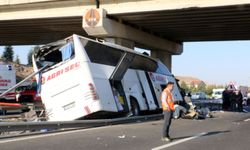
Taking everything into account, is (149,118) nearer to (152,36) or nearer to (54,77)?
(54,77)

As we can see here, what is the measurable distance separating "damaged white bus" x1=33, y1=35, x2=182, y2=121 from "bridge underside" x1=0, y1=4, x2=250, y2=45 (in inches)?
367

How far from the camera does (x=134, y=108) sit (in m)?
23.2

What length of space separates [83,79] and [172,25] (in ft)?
61.7

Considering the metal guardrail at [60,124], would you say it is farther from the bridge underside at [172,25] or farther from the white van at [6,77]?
the white van at [6,77]

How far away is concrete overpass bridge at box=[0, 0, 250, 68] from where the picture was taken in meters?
30.3

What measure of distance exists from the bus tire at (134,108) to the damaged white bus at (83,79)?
103 millimetres

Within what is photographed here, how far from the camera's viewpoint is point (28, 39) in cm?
4819

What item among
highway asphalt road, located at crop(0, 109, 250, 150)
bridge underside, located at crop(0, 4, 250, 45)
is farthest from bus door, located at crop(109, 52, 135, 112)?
bridge underside, located at crop(0, 4, 250, 45)

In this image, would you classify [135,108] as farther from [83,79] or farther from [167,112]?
[167,112]

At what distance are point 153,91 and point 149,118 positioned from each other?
6.16ft

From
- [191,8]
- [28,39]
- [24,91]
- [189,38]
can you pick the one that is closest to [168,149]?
[191,8]

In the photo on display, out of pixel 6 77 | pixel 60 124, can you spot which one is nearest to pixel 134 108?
pixel 60 124

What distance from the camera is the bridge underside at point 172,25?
31594 mm

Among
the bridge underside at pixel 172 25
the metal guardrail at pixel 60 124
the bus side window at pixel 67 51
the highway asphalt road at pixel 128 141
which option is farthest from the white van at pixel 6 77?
the highway asphalt road at pixel 128 141
